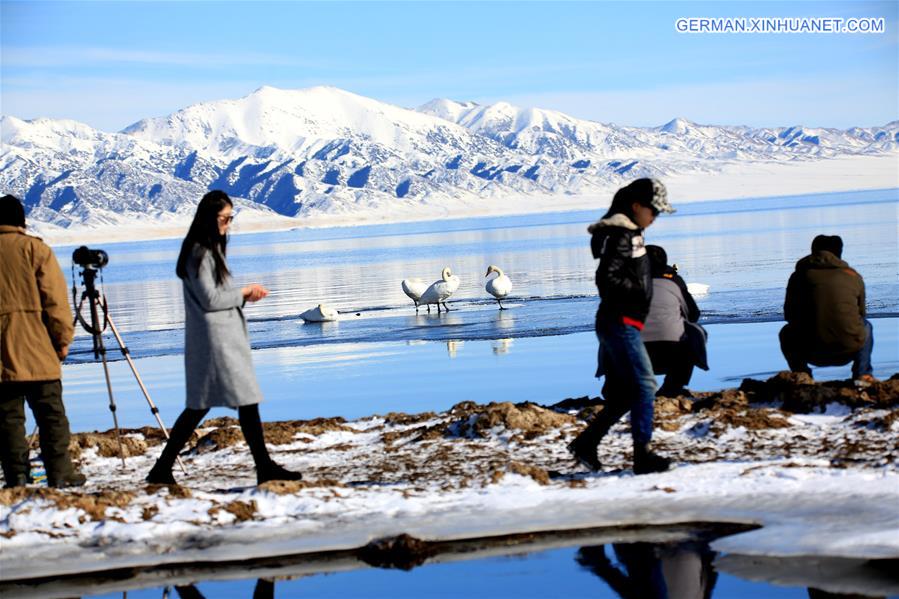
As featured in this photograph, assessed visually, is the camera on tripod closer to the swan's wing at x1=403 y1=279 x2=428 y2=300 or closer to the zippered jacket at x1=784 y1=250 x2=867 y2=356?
the zippered jacket at x1=784 y1=250 x2=867 y2=356

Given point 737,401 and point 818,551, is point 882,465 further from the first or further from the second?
point 737,401

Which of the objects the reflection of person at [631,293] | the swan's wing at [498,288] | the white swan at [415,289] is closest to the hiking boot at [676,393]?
the reflection of person at [631,293]

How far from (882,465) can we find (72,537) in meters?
4.34

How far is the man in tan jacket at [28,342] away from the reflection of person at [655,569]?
12.1 feet

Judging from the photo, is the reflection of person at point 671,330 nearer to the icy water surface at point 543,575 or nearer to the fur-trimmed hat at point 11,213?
the icy water surface at point 543,575

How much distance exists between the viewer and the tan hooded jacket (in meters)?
7.66

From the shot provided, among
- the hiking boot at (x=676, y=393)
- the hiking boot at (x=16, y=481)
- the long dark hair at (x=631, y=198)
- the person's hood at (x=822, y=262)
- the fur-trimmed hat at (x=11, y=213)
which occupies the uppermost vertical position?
the fur-trimmed hat at (x=11, y=213)

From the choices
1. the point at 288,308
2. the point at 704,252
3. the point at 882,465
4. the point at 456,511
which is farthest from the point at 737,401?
the point at 704,252

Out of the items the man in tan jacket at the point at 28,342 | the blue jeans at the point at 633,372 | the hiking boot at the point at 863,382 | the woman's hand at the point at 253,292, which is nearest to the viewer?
the blue jeans at the point at 633,372

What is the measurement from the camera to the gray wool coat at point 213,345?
7.32 m

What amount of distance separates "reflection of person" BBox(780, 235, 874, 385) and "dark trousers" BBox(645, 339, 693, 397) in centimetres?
86

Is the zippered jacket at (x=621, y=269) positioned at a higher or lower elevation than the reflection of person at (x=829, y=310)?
higher

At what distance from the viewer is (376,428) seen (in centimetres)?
988

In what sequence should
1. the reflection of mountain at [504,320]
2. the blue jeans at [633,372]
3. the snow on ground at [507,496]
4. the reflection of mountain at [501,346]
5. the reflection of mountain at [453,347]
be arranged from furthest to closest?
the reflection of mountain at [504,320], the reflection of mountain at [453,347], the reflection of mountain at [501,346], the blue jeans at [633,372], the snow on ground at [507,496]
